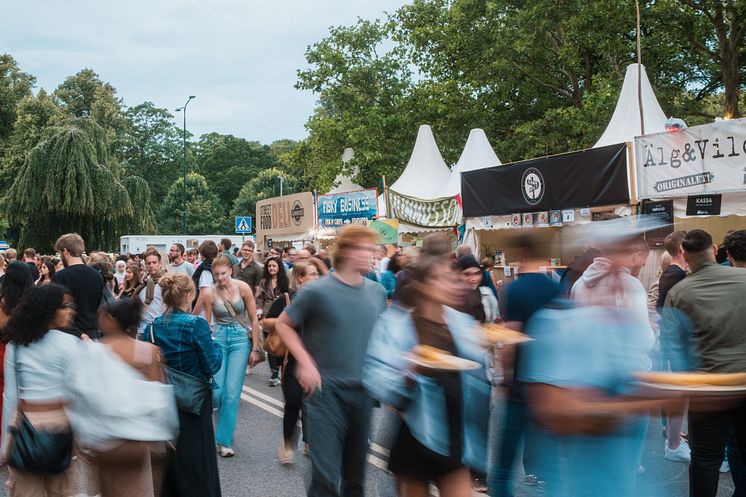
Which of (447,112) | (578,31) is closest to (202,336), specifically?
(578,31)

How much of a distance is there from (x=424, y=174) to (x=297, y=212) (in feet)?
20.8

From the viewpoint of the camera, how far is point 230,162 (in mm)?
83250

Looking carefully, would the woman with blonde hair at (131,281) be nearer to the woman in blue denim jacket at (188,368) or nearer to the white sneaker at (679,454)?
the woman in blue denim jacket at (188,368)

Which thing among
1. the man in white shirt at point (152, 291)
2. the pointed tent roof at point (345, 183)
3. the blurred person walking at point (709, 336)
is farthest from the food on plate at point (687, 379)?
the pointed tent roof at point (345, 183)

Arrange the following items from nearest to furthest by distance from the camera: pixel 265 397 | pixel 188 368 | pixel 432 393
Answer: pixel 432 393
pixel 188 368
pixel 265 397

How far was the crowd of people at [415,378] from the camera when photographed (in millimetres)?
2814

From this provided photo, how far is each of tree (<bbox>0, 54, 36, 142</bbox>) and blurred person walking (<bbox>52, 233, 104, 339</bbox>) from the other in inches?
1806

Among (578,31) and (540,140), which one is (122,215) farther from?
(578,31)

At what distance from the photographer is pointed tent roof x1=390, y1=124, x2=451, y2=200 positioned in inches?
766

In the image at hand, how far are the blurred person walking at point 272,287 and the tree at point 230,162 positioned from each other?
71917mm

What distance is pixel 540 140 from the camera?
2352 centimetres

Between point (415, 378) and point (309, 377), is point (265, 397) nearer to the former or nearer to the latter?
point (309, 377)

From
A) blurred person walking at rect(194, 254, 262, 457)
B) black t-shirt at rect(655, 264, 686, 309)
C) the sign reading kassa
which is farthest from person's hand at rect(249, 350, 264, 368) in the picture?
the sign reading kassa

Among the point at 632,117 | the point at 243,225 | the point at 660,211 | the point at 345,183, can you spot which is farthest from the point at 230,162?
the point at 660,211
